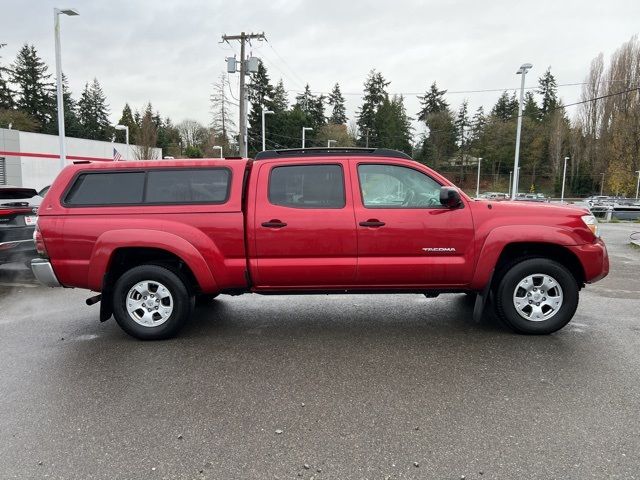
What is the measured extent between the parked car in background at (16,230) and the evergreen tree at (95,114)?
69.6m

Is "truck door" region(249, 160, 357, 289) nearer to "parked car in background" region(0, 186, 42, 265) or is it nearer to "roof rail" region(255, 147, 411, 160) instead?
"roof rail" region(255, 147, 411, 160)

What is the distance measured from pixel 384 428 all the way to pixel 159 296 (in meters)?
2.85

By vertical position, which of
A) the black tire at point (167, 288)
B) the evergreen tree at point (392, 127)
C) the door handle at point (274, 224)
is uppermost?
the evergreen tree at point (392, 127)

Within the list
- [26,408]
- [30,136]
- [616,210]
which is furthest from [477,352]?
[30,136]

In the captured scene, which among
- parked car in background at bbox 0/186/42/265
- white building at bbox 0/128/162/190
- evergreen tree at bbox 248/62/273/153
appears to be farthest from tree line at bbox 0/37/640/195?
parked car in background at bbox 0/186/42/265

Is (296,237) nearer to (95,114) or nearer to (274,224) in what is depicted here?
(274,224)

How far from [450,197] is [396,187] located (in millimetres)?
581

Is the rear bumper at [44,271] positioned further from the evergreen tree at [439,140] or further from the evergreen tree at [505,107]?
the evergreen tree at [505,107]

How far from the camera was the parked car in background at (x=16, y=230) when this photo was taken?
757 centimetres

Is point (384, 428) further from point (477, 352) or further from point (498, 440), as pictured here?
point (477, 352)

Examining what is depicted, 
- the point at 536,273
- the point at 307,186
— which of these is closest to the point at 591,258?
the point at 536,273

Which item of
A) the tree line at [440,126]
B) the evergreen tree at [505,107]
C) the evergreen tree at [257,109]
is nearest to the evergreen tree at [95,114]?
the tree line at [440,126]

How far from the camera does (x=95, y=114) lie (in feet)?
250

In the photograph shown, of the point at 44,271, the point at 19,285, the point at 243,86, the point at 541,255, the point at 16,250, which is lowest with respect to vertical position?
the point at 19,285
